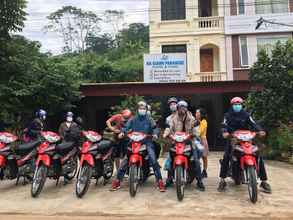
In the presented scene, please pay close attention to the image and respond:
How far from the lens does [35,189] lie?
6.92 m

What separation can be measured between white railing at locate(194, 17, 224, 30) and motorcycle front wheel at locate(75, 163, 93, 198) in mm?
16860

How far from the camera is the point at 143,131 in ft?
24.5

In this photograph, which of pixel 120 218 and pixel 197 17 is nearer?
pixel 120 218

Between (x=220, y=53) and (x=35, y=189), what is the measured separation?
1688 cm

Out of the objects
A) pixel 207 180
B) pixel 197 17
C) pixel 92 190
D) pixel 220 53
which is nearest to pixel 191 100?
pixel 220 53

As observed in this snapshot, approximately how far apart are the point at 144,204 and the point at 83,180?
1.24 meters

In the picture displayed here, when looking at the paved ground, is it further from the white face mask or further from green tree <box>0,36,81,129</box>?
green tree <box>0,36,81,129</box>

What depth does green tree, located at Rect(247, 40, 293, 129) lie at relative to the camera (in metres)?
12.8

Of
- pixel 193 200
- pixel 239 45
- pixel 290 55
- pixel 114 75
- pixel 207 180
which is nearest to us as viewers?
pixel 193 200

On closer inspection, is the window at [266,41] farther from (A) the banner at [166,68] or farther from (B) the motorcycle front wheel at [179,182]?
(B) the motorcycle front wheel at [179,182]

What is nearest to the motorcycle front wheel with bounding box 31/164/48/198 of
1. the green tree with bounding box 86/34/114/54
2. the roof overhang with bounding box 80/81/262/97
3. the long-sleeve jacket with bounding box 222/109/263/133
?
the long-sleeve jacket with bounding box 222/109/263/133

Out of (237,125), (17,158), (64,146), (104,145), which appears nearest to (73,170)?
(64,146)

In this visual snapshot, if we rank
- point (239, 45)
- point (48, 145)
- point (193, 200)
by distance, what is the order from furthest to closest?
point (239, 45) → point (48, 145) → point (193, 200)

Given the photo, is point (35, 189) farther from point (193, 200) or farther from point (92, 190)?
point (193, 200)
